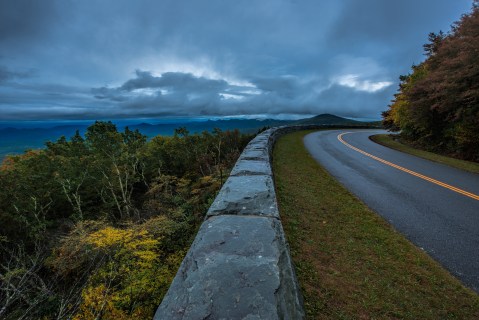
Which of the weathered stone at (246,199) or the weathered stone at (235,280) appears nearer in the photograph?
the weathered stone at (235,280)

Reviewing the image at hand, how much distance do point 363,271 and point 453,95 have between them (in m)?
15.4

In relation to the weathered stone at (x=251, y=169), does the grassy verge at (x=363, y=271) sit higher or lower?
lower

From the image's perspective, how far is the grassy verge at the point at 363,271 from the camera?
284cm

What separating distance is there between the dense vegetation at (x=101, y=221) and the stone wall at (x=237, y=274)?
2.17m

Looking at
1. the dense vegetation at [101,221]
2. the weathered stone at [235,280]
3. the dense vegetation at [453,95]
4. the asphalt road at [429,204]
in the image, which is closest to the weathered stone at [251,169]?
the dense vegetation at [101,221]

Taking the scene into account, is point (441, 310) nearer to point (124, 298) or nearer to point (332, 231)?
point (332, 231)

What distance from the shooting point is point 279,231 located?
9.56 ft

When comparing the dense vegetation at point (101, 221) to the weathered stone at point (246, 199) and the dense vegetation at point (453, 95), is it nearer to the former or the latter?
the weathered stone at point (246, 199)

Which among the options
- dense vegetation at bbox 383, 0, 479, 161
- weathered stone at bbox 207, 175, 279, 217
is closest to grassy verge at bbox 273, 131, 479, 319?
weathered stone at bbox 207, 175, 279, 217

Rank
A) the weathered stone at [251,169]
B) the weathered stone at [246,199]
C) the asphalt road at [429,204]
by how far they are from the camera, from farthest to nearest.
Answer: the weathered stone at [251,169] < the asphalt road at [429,204] < the weathered stone at [246,199]

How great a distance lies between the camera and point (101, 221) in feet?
34.3

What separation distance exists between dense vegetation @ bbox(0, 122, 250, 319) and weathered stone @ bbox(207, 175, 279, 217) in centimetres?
187

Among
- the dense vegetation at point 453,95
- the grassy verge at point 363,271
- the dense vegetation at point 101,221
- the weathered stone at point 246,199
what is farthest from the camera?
the dense vegetation at point 453,95

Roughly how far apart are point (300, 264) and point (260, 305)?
2.12 meters
